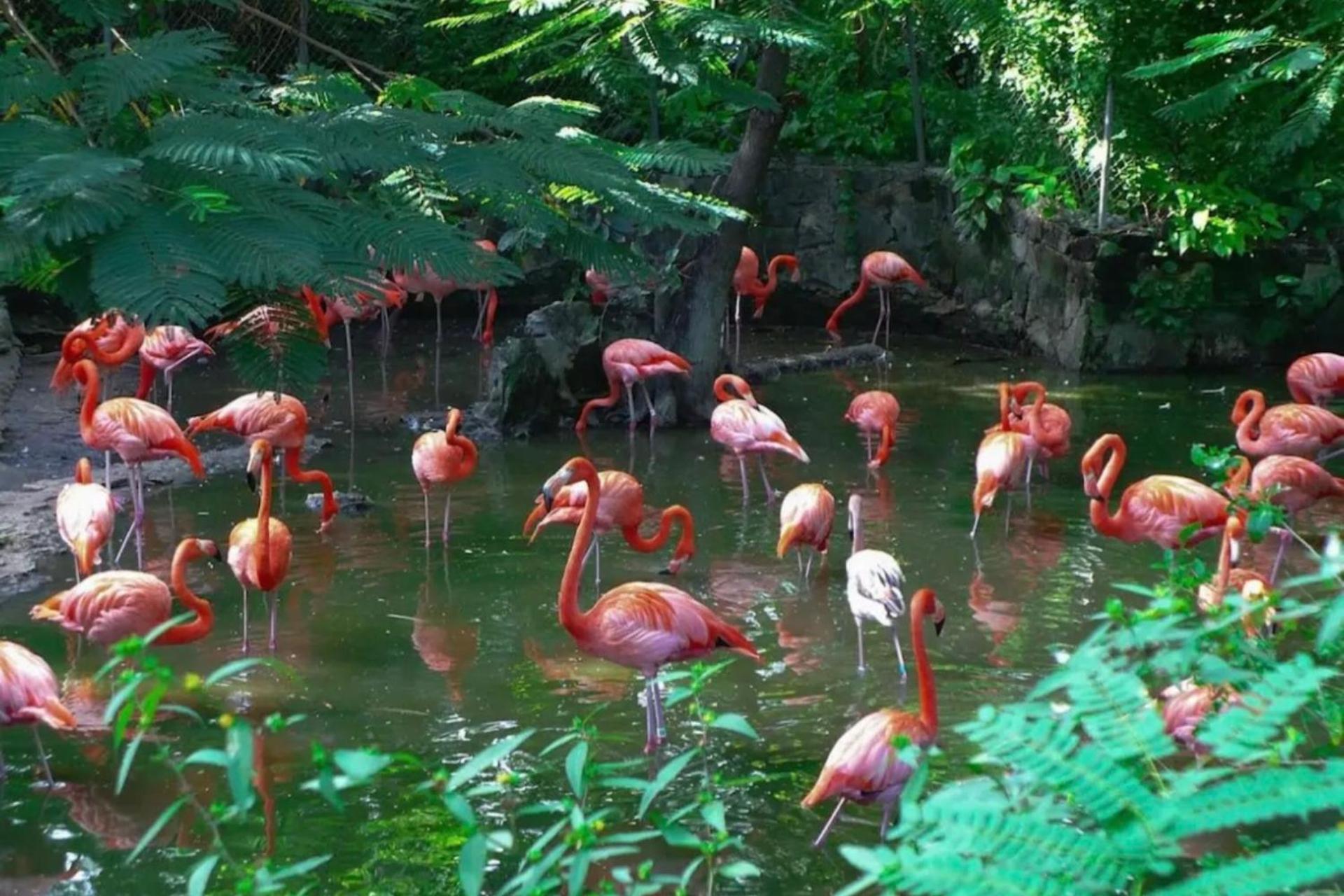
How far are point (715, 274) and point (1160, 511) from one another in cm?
376

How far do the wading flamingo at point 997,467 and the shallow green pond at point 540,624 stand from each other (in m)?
0.20

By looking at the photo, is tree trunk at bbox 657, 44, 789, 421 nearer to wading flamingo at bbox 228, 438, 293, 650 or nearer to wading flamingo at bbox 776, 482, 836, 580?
wading flamingo at bbox 776, 482, 836, 580

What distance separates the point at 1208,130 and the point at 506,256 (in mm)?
9890

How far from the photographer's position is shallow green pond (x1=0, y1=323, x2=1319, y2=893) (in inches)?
169

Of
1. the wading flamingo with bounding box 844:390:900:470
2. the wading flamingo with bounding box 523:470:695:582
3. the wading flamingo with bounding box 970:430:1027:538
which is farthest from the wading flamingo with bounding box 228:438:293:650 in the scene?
the wading flamingo with bounding box 844:390:900:470

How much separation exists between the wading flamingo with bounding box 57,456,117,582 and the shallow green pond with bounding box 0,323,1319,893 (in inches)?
11.8

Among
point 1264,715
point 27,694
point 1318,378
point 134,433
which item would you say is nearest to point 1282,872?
point 1264,715

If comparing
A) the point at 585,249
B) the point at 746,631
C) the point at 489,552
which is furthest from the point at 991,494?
the point at 585,249

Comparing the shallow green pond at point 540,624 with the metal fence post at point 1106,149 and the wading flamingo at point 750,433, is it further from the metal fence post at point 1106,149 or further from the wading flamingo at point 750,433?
the metal fence post at point 1106,149

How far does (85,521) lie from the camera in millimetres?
6188

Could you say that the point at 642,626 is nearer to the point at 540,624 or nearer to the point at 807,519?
the point at 540,624

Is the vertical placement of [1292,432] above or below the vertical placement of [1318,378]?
below

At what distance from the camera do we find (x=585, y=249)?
6.33ft

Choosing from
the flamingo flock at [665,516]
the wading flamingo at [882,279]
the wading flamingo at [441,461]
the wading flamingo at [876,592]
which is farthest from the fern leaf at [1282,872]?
the wading flamingo at [882,279]
